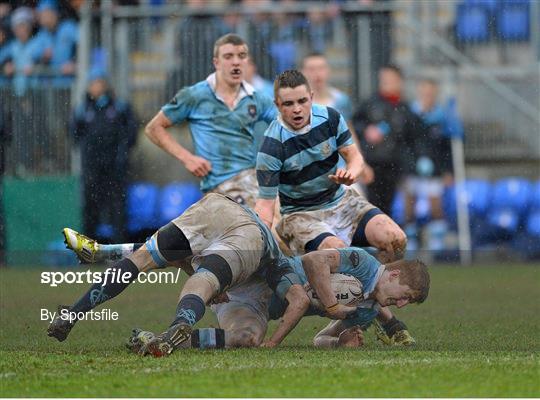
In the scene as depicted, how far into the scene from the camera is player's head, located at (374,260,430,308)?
31.0 feet

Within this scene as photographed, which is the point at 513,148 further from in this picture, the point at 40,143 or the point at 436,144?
the point at 40,143

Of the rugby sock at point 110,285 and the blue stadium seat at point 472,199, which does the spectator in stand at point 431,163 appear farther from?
the rugby sock at point 110,285

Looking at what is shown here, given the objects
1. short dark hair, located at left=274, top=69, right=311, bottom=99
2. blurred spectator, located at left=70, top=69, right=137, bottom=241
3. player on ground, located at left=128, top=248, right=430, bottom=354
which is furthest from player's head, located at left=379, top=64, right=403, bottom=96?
player on ground, located at left=128, top=248, right=430, bottom=354

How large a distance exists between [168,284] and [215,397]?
11.2 feet

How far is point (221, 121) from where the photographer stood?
37.8ft

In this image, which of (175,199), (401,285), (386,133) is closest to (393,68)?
(386,133)

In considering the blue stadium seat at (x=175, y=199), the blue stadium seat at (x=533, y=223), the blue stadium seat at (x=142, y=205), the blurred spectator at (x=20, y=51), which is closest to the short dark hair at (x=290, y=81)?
the blue stadium seat at (x=142, y=205)

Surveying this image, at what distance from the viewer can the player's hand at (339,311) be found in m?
9.42

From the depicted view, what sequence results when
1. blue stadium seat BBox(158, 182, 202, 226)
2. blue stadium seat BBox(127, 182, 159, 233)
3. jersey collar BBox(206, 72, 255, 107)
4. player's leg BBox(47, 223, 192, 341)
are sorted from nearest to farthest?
player's leg BBox(47, 223, 192, 341), jersey collar BBox(206, 72, 255, 107), blue stadium seat BBox(127, 182, 159, 233), blue stadium seat BBox(158, 182, 202, 226)

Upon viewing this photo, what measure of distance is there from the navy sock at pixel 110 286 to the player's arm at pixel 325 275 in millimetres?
1063

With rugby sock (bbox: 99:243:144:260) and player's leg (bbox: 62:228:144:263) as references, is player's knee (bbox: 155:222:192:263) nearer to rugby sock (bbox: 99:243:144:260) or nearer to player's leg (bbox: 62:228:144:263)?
rugby sock (bbox: 99:243:144:260)

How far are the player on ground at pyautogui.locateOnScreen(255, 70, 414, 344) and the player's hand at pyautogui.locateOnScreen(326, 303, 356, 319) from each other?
327 mm

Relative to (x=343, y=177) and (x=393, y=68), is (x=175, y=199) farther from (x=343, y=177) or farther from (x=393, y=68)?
(x=343, y=177)

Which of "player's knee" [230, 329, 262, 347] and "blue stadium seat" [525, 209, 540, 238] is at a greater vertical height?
"player's knee" [230, 329, 262, 347]
